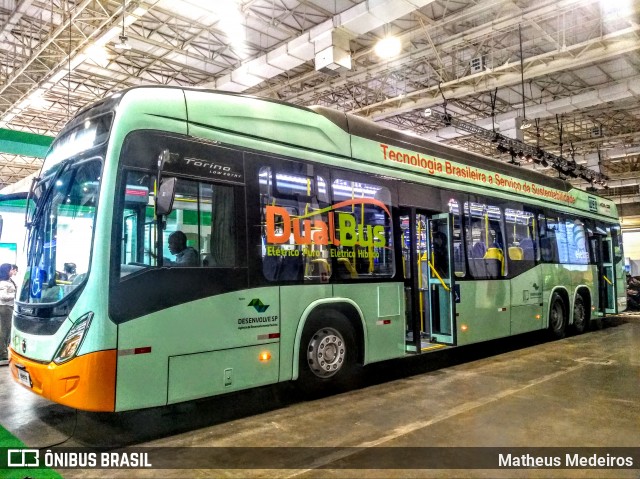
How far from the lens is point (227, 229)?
4.57 m

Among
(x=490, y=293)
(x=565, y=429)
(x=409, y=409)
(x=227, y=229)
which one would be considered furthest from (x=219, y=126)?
(x=490, y=293)

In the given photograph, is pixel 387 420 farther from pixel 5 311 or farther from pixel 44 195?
pixel 5 311

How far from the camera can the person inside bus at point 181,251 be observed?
4.12m

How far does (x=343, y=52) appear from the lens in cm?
1006

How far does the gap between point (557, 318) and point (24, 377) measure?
Result: 9.52 m

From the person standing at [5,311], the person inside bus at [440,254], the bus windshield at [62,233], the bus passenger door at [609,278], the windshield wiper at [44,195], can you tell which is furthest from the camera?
the bus passenger door at [609,278]

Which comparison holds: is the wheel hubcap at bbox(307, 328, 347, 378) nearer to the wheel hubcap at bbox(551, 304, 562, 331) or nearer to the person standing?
the person standing

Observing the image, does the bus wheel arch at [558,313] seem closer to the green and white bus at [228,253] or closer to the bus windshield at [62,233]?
the green and white bus at [228,253]

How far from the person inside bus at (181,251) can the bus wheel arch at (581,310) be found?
9167mm

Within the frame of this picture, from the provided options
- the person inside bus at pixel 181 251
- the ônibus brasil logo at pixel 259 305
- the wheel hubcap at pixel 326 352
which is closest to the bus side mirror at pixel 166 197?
the person inside bus at pixel 181 251

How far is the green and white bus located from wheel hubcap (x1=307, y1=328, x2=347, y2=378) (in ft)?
0.05

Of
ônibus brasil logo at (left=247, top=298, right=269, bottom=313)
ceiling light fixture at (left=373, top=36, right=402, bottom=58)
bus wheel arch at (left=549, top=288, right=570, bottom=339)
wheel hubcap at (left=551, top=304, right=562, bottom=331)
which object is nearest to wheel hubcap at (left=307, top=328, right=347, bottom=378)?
ônibus brasil logo at (left=247, top=298, right=269, bottom=313)

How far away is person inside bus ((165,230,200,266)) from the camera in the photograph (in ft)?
13.5

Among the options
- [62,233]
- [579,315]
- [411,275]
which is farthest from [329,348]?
[579,315]
